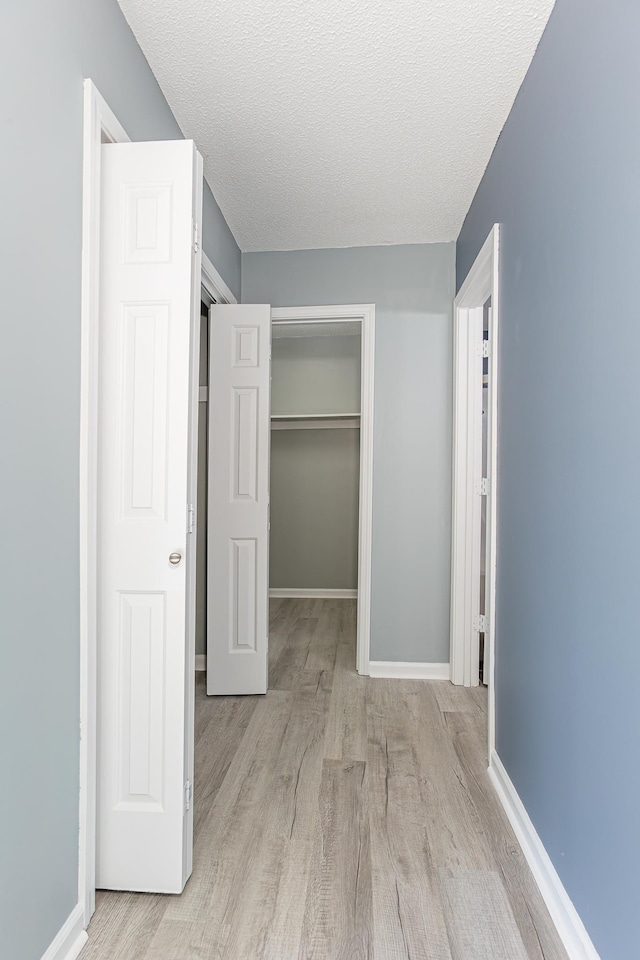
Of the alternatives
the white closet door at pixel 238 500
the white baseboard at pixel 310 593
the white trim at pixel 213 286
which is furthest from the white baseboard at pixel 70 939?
the white baseboard at pixel 310 593

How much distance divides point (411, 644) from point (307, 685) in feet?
2.23

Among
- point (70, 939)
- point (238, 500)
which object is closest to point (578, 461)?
point (70, 939)

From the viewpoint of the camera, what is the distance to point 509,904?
5.40 ft

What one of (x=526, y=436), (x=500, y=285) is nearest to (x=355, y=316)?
(x=500, y=285)

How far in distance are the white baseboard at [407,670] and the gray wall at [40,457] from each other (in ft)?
7.53

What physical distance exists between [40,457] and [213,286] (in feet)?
6.59

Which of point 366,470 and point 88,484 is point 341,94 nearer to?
point 88,484

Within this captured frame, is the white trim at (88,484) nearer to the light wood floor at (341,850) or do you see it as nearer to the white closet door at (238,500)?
the light wood floor at (341,850)

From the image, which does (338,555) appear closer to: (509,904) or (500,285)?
(500,285)

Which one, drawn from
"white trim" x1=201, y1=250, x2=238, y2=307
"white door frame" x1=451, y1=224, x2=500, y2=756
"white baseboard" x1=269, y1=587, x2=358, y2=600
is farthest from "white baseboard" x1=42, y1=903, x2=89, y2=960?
"white baseboard" x1=269, y1=587, x2=358, y2=600

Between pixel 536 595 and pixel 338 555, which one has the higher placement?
pixel 536 595

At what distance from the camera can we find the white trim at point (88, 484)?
5.00ft

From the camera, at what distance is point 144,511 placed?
5.48ft

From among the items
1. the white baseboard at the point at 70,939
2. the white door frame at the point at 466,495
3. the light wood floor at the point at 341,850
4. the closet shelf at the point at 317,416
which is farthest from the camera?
the closet shelf at the point at 317,416
